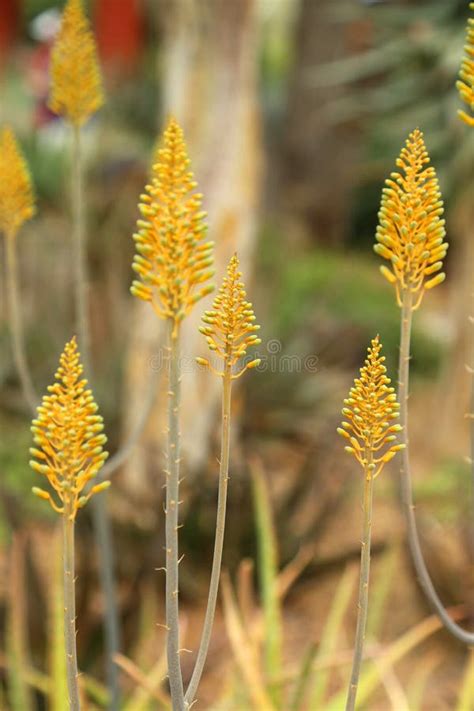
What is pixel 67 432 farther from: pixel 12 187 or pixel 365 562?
pixel 12 187

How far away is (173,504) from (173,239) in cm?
29

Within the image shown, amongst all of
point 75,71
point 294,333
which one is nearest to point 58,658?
point 75,71

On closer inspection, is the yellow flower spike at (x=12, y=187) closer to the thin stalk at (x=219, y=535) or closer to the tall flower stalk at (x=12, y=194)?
the tall flower stalk at (x=12, y=194)

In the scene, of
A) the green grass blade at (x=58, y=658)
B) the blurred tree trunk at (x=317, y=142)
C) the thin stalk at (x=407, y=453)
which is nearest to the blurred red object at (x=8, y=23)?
the blurred tree trunk at (x=317, y=142)

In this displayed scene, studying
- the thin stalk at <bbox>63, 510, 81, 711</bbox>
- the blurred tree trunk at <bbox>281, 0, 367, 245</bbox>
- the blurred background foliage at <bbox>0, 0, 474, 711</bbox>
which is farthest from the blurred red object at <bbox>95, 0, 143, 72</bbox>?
the thin stalk at <bbox>63, 510, 81, 711</bbox>

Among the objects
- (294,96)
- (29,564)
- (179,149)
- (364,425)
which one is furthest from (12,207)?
(294,96)

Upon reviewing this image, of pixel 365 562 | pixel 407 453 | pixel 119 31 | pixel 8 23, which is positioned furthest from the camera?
pixel 8 23

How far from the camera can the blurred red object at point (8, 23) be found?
18953 mm

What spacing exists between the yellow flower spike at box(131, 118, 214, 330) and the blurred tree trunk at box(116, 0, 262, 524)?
2769 millimetres

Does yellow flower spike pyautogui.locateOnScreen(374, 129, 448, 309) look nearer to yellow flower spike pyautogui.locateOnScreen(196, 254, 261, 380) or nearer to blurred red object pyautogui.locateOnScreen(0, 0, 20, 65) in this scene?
yellow flower spike pyautogui.locateOnScreen(196, 254, 261, 380)

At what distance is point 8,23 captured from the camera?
1936cm

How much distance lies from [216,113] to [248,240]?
587 mm

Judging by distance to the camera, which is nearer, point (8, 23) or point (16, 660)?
point (16, 660)

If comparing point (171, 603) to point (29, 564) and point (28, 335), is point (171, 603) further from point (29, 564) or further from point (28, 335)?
point (28, 335)
